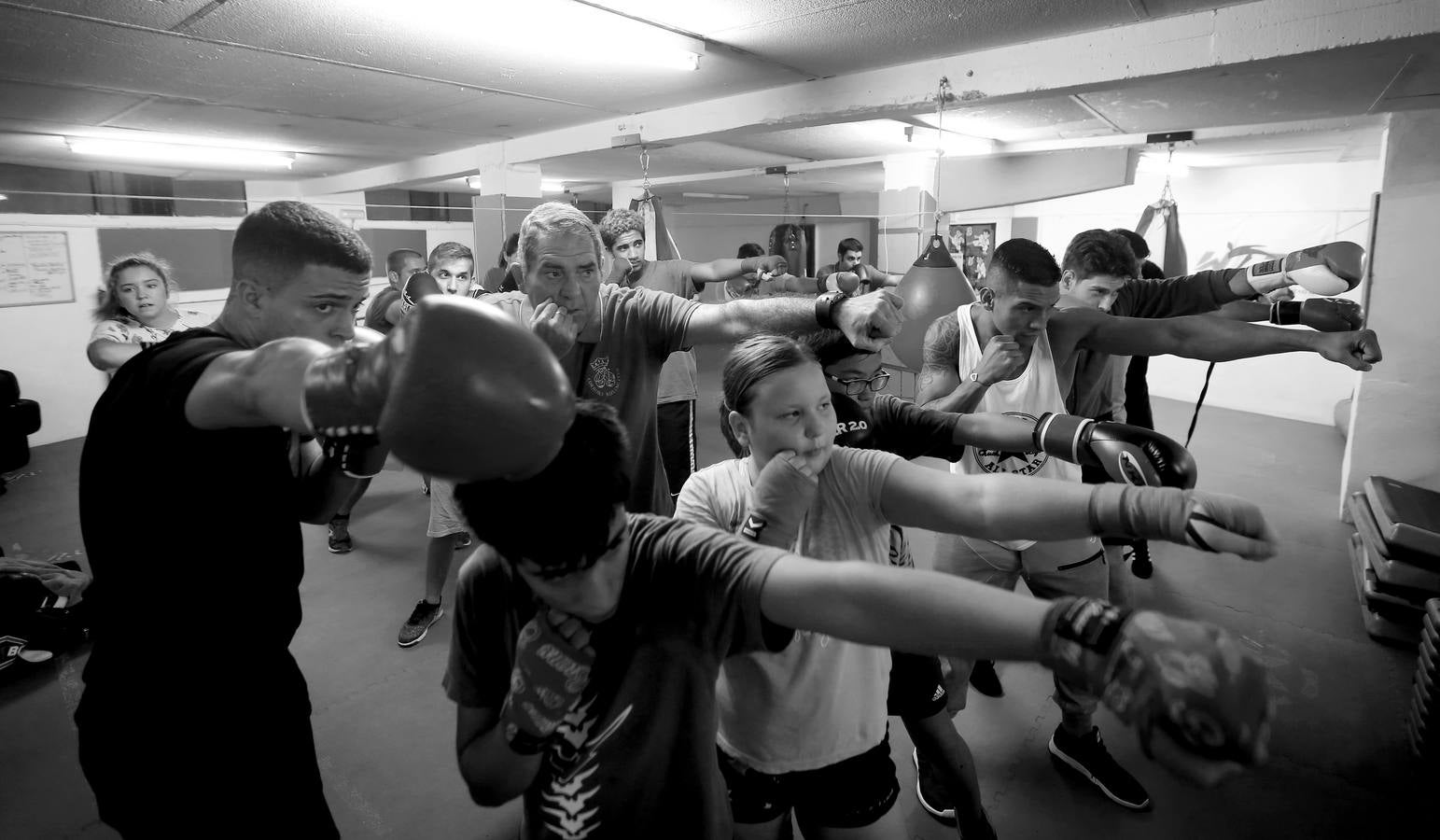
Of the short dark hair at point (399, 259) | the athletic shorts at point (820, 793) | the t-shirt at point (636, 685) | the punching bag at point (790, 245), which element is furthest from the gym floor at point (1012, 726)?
the punching bag at point (790, 245)

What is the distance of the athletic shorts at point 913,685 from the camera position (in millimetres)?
1901

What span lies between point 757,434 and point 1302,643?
331cm

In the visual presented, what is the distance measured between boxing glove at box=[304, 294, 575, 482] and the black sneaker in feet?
13.6

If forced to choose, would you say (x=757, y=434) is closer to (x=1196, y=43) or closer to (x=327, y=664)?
(x=327, y=664)

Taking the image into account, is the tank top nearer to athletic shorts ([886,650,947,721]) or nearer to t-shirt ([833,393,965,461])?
t-shirt ([833,393,965,461])

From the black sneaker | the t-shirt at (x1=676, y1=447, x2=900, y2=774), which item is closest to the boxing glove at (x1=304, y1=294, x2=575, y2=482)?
the t-shirt at (x1=676, y1=447, x2=900, y2=774)

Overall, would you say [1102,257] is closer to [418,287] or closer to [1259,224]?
[418,287]

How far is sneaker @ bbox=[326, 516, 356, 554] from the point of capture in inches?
176

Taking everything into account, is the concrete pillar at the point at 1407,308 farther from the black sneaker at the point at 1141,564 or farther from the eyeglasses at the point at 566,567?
the eyeglasses at the point at 566,567

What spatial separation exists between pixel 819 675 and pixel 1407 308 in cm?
504

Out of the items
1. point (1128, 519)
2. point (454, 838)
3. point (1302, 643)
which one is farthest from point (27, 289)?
point (1302, 643)

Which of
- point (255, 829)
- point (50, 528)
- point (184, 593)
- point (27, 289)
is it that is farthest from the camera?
point (27, 289)

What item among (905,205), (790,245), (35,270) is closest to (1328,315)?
(905,205)

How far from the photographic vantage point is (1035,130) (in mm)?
6043
